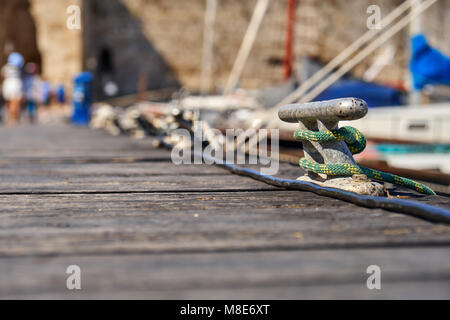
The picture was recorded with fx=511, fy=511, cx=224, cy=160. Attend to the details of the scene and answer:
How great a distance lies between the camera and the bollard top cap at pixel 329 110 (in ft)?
4.95

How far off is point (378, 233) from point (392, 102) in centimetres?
1010

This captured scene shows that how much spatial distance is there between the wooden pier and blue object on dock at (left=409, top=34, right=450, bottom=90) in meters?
6.59

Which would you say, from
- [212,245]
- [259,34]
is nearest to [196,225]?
[212,245]

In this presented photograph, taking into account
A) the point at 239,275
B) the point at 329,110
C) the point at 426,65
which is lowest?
the point at 239,275

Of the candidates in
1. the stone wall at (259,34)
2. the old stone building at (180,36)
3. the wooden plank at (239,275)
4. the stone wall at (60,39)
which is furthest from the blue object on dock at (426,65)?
the stone wall at (259,34)

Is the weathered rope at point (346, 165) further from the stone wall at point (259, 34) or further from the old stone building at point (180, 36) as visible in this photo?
the stone wall at point (259, 34)

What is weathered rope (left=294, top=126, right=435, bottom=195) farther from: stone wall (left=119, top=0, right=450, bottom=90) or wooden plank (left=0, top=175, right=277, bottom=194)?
stone wall (left=119, top=0, right=450, bottom=90)

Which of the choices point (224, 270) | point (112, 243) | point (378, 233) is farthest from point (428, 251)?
point (112, 243)

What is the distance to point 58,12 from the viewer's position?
697 inches

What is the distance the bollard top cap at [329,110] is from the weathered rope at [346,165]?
59 millimetres

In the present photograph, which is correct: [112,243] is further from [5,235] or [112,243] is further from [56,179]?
[56,179]

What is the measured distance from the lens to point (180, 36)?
74.7 ft

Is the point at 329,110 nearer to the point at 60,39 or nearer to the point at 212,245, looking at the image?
the point at 212,245

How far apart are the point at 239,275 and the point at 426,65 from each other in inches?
300
